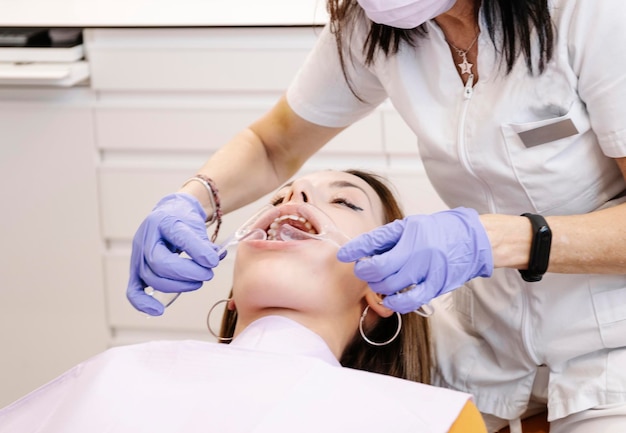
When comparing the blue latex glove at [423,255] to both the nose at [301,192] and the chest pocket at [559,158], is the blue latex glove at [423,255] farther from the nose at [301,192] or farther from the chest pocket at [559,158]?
the nose at [301,192]

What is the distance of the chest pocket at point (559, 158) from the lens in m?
1.47

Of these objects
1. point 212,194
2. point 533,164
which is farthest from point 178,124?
point 533,164

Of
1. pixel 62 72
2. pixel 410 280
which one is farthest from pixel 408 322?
pixel 62 72

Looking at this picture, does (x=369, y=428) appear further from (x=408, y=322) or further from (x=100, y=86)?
(x=100, y=86)

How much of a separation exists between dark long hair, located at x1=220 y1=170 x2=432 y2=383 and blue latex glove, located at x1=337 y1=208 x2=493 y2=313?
0.31 m

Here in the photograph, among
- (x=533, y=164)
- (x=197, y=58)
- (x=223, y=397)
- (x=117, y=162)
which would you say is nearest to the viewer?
(x=223, y=397)

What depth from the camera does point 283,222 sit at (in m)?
1.66

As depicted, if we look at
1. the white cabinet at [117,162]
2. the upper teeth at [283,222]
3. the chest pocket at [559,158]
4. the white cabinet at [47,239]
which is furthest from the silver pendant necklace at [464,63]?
the white cabinet at [47,239]

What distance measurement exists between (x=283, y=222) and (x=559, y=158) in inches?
18.0

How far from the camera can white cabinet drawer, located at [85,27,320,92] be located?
2.63 meters

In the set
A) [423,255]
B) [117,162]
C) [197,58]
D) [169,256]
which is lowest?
[117,162]

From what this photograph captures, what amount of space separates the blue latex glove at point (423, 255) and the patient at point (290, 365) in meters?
0.14

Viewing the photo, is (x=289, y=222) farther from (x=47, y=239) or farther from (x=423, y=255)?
(x=47, y=239)

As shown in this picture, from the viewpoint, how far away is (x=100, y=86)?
2.73m
